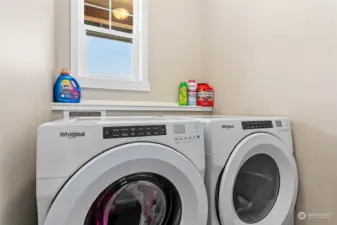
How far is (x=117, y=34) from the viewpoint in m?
2.08

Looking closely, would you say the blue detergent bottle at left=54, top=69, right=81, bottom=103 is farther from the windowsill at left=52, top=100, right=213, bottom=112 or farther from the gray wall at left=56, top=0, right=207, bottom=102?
the gray wall at left=56, top=0, right=207, bottom=102

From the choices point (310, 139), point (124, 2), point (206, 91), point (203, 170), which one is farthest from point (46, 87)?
point (310, 139)

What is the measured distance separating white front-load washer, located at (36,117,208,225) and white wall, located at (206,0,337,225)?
811mm

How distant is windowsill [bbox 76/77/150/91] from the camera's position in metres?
1.84

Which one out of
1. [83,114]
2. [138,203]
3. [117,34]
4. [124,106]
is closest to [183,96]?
[124,106]

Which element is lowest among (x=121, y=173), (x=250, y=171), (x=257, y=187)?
(x=257, y=187)

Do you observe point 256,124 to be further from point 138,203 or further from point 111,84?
point 111,84

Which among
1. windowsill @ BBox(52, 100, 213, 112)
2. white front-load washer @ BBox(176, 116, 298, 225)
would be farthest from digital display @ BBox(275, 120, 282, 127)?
windowsill @ BBox(52, 100, 213, 112)

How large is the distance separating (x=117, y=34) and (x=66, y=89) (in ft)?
2.41

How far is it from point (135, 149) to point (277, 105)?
3.79 ft

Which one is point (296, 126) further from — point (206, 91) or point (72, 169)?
point (72, 169)

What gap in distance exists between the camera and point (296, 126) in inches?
58.7

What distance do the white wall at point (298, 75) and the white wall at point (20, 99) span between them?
1.40 meters

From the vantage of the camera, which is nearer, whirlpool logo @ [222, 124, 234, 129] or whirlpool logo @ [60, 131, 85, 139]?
whirlpool logo @ [60, 131, 85, 139]
